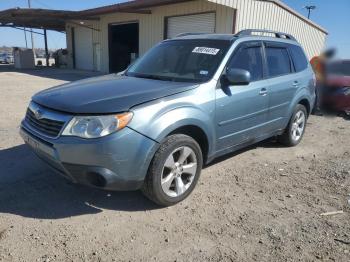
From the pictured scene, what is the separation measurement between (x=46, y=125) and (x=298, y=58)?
14.5 ft

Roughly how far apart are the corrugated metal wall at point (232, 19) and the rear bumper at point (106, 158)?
1129 centimetres

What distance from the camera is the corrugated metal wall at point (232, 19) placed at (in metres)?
14.2

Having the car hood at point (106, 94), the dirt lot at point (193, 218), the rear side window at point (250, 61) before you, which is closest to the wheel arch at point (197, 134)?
the car hood at point (106, 94)

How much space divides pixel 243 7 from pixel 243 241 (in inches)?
499

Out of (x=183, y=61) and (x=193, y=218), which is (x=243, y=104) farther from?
(x=193, y=218)

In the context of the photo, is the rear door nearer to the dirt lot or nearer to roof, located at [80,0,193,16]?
the dirt lot

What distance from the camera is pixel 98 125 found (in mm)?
3082

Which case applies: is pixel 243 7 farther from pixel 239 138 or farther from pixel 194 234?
pixel 194 234

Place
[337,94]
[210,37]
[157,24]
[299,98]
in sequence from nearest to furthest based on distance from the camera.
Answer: [210,37]
[299,98]
[337,94]
[157,24]

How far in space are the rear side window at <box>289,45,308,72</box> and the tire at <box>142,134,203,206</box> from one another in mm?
2963

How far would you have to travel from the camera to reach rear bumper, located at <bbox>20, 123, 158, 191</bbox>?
3039 mm

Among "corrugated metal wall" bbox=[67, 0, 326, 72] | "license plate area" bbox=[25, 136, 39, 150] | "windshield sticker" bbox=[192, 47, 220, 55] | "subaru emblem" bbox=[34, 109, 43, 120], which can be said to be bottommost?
"license plate area" bbox=[25, 136, 39, 150]

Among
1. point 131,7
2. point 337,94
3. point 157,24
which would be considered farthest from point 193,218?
point 131,7

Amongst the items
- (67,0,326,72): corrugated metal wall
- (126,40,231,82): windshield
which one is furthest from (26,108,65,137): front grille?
(67,0,326,72): corrugated metal wall
